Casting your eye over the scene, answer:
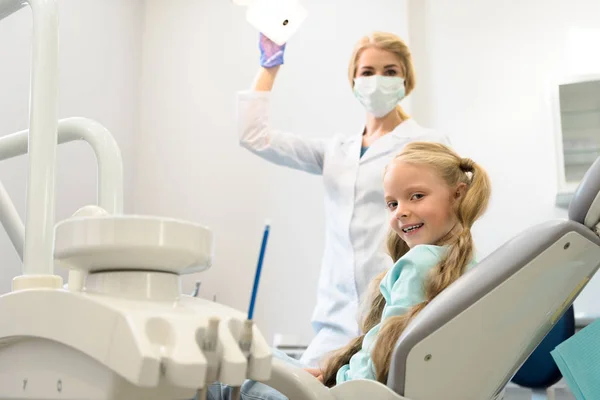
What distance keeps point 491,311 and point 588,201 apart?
18cm

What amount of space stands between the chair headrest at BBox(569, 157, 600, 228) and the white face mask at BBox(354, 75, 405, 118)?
129 cm

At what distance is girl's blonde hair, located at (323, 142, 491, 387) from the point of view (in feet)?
3.47

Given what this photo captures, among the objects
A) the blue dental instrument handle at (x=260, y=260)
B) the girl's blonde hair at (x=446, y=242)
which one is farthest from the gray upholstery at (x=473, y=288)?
the blue dental instrument handle at (x=260, y=260)

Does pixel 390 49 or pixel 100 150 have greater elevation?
pixel 390 49

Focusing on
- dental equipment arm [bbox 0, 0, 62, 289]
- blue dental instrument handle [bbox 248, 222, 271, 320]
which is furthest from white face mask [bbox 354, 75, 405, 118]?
blue dental instrument handle [bbox 248, 222, 271, 320]

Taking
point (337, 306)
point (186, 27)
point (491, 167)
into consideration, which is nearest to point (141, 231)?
point (337, 306)

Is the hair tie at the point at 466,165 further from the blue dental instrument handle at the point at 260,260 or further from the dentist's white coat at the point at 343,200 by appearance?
the blue dental instrument handle at the point at 260,260

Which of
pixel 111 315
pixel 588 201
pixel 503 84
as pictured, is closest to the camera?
pixel 111 315

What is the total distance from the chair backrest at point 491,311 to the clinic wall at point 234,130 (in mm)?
1822

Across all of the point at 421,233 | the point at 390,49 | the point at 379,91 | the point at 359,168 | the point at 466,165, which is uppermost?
the point at 390,49

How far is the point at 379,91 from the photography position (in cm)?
208

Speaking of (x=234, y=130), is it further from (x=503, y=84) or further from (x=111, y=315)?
(x=111, y=315)

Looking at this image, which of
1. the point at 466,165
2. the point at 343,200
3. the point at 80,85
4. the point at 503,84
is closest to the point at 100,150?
the point at 466,165

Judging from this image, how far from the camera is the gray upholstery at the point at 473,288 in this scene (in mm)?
811
